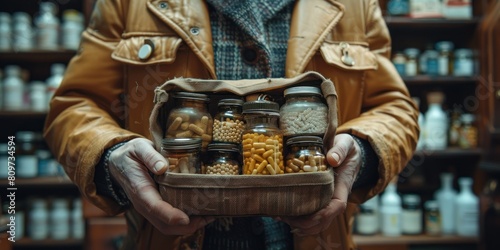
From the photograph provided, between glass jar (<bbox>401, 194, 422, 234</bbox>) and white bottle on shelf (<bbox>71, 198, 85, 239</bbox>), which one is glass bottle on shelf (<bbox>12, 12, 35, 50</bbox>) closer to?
white bottle on shelf (<bbox>71, 198, 85, 239</bbox>)

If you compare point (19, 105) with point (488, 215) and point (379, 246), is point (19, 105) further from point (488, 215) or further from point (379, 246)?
point (488, 215)

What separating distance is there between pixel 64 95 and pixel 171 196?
37cm

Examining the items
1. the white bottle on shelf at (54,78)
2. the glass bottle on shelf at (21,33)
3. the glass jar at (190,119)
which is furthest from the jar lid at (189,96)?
Answer: the glass bottle on shelf at (21,33)

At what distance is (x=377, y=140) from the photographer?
0.75 metres

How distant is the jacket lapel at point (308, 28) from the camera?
79 cm

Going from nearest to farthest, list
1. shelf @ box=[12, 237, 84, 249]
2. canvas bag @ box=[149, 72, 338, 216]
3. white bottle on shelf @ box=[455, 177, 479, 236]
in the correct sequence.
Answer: canvas bag @ box=[149, 72, 338, 216]
shelf @ box=[12, 237, 84, 249]
white bottle on shelf @ box=[455, 177, 479, 236]

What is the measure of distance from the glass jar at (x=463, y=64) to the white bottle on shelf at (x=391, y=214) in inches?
27.6

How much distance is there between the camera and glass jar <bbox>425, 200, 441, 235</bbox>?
243 centimetres

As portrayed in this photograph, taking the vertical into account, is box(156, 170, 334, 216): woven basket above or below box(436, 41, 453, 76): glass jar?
below

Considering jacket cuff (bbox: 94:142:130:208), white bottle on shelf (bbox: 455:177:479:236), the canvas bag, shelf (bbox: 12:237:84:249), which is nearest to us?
Answer: the canvas bag

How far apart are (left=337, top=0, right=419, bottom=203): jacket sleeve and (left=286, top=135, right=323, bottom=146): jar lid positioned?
0.15 m

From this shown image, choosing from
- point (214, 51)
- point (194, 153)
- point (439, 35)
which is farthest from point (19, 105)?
point (439, 35)

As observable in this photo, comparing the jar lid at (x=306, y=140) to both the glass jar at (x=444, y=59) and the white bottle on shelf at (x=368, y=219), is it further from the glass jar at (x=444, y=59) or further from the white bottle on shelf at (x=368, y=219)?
the glass jar at (x=444, y=59)

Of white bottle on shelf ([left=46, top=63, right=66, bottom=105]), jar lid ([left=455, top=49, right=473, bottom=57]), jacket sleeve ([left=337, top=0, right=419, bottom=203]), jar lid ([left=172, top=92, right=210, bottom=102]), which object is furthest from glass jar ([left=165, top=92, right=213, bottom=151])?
jar lid ([left=455, top=49, right=473, bottom=57])
